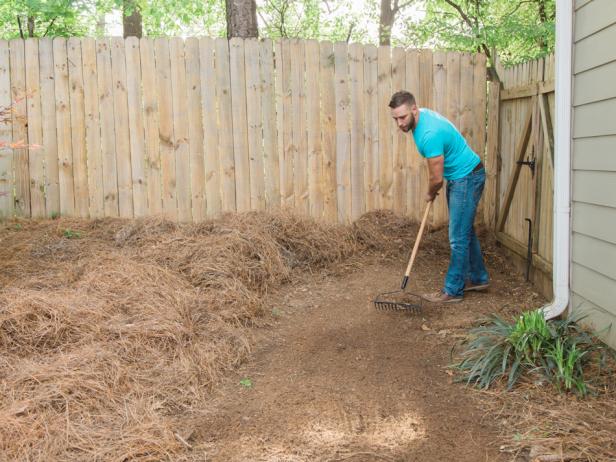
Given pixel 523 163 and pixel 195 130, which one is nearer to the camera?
pixel 523 163

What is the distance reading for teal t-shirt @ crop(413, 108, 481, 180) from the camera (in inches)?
194

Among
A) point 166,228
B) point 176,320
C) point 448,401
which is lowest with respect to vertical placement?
point 448,401

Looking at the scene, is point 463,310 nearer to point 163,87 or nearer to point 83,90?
point 163,87

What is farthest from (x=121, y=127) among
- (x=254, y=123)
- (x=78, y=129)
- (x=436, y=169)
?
(x=436, y=169)

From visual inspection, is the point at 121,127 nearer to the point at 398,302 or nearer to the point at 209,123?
the point at 209,123

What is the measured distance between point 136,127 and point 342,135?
221 cm

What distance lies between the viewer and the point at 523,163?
562cm

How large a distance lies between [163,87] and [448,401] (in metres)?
4.41

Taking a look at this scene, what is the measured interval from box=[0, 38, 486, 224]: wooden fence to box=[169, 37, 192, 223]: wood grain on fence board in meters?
0.01

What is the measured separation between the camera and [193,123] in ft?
20.7

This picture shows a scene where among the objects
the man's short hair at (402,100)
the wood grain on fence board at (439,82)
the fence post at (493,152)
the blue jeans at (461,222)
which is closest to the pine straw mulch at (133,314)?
the fence post at (493,152)

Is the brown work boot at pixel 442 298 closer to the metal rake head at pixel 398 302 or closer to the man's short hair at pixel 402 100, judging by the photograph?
the metal rake head at pixel 398 302

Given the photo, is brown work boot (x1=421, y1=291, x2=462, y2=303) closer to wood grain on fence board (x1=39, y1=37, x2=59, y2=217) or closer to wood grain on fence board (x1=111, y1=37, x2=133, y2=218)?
wood grain on fence board (x1=111, y1=37, x2=133, y2=218)

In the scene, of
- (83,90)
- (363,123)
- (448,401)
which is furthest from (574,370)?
(83,90)
